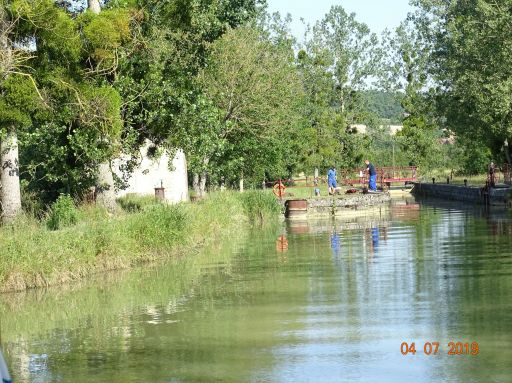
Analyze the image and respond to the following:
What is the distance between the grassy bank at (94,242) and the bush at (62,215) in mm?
119

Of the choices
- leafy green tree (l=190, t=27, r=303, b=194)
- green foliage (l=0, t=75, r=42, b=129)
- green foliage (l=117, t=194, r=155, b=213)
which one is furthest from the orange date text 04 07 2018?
leafy green tree (l=190, t=27, r=303, b=194)

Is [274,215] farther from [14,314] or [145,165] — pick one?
[14,314]

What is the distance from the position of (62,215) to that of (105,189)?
15.5 ft

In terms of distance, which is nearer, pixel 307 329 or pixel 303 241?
pixel 307 329

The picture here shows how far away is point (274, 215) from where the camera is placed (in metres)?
51.4

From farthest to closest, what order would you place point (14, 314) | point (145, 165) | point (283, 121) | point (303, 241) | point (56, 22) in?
point (283, 121)
point (145, 165)
point (303, 241)
point (56, 22)
point (14, 314)

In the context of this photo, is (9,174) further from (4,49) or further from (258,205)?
(258,205)

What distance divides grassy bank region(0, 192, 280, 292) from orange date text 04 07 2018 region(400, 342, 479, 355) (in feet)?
36.2

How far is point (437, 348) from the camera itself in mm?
14836

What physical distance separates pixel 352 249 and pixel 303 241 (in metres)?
4.92

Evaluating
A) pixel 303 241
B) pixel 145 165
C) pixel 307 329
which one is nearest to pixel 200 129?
pixel 303 241

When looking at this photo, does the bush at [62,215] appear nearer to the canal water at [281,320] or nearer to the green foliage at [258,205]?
the canal water at [281,320]

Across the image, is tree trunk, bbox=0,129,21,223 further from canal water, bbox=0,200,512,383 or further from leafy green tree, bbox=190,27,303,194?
leafy green tree, bbox=190,27,303,194

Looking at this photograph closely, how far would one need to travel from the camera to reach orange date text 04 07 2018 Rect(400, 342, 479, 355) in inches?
573
